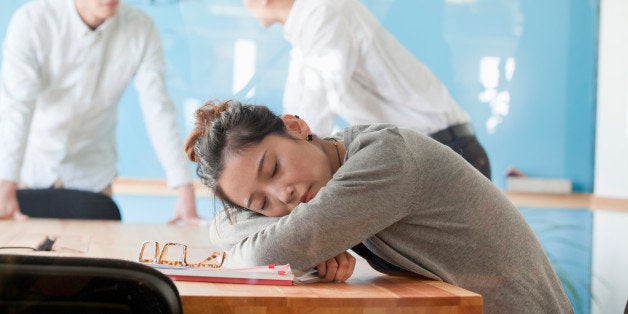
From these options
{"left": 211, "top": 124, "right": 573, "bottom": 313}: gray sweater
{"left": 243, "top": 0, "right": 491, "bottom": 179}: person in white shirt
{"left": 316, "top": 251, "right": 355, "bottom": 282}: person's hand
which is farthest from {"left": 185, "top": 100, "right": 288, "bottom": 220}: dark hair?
{"left": 243, "top": 0, "right": 491, "bottom": 179}: person in white shirt

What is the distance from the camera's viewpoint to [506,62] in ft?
8.54

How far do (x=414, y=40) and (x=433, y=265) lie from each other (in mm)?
1446

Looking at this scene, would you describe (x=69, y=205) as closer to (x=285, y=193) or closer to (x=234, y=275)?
(x=285, y=193)

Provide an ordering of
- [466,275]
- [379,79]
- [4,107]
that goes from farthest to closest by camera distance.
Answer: [379,79], [4,107], [466,275]

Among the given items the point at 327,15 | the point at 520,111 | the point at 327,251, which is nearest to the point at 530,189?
the point at 520,111

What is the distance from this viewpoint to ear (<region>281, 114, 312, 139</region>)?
1.30m

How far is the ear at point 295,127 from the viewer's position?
1.30 meters

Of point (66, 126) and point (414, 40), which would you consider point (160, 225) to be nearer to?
point (66, 126)

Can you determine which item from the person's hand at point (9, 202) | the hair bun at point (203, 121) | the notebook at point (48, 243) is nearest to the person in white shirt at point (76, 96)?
the person's hand at point (9, 202)

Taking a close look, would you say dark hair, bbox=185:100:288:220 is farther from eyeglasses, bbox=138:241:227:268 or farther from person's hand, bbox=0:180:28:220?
person's hand, bbox=0:180:28:220

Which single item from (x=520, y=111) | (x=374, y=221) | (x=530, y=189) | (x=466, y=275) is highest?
(x=374, y=221)

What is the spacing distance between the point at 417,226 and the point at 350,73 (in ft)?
4.30

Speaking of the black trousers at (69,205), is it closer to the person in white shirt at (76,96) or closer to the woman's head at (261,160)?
the person in white shirt at (76,96)

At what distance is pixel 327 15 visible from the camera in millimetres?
2412
